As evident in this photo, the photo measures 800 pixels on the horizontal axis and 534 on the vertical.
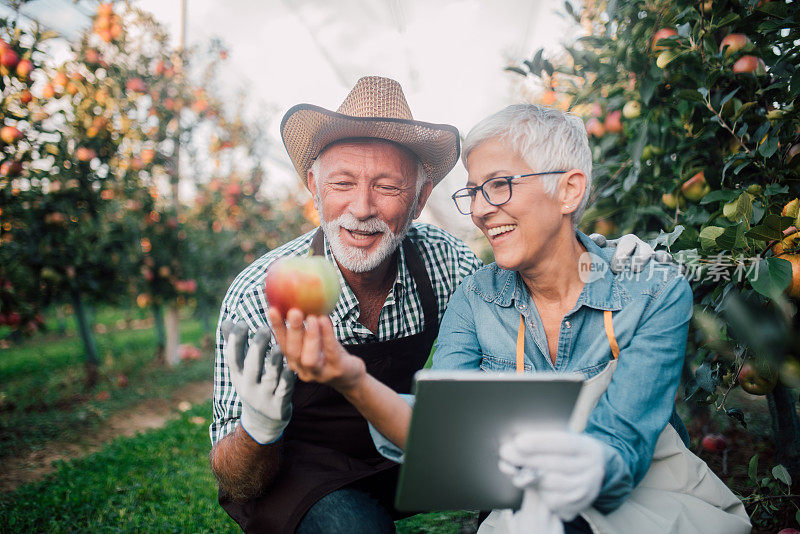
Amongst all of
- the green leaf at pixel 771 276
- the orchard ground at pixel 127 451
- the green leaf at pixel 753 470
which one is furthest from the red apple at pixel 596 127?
the orchard ground at pixel 127 451

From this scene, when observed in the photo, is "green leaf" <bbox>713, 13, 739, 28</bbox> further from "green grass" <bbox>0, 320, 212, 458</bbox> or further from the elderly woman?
"green grass" <bbox>0, 320, 212, 458</bbox>

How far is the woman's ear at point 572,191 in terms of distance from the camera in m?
1.39

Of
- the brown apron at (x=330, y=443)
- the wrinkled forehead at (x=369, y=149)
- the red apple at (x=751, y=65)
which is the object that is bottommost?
the brown apron at (x=330, y=443)

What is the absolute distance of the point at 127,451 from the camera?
305cm

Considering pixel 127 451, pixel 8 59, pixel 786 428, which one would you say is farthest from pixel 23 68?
pixel 786 428

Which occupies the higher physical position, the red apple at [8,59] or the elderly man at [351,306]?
the red apple at [8,59]

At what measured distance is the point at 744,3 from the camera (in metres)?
1.53

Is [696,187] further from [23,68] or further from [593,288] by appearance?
[23,68]

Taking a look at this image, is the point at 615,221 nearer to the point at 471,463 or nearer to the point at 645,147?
the point at 645,147

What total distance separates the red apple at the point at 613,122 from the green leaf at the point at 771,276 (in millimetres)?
1020

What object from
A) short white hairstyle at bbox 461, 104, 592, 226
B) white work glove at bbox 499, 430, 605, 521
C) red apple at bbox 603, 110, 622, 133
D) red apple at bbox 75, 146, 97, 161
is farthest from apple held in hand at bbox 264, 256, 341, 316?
red apple at bbox 75, 146, 97, 161

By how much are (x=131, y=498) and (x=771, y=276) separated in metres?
2.82

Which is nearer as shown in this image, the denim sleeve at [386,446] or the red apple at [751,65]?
the denim sleeve at [386,446]

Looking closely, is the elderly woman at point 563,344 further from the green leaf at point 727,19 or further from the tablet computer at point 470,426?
the green leaf at point 727,19
